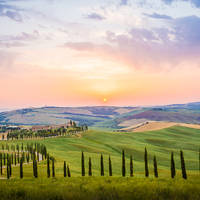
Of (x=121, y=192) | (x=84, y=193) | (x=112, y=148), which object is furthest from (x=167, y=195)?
(x=112, y=148)

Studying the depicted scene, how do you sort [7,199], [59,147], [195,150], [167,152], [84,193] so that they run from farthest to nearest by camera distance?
[195,150]
[167,152]
[59,147]
[84,193]
[7,199]

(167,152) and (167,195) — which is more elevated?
(167,195)

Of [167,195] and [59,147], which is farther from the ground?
[167,195]

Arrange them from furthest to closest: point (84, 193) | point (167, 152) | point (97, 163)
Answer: point (167, 152) → point (97, 163) → point (84, 193)

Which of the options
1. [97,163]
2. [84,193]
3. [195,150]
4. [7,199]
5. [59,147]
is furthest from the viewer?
[195,150]

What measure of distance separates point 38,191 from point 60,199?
202 cm

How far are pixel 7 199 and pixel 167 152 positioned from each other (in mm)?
178315

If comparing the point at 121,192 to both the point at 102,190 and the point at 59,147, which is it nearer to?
the point at 102,190

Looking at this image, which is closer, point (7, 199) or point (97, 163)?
point (7, 199)

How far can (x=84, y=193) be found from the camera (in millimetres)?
17344

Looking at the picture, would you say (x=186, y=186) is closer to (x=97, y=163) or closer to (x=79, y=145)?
(x=97, y=163)

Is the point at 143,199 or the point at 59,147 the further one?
the point at 59,147

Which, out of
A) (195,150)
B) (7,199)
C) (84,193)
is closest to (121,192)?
(84,193)

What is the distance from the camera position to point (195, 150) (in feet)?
652
